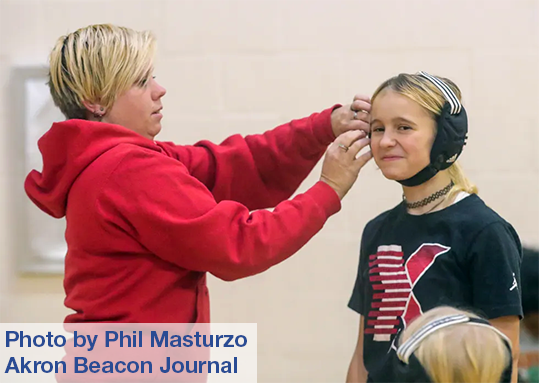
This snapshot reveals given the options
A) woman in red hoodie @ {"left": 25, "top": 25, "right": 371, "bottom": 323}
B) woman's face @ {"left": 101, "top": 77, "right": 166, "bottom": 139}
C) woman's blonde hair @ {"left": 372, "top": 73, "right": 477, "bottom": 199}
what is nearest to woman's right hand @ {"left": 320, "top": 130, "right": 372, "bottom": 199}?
woman in red hoodie @ {"left": 25, "top": 25, "right": 371, "bottom": 323}

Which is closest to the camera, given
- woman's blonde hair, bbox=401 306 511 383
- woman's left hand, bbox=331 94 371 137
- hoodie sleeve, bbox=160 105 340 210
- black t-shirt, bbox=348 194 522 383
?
woman's blonde hair, bbox=401 306 511 383

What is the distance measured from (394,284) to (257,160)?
0.54 m

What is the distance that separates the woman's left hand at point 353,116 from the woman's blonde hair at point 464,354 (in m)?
0.60

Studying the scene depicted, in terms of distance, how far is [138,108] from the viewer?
1.39 m

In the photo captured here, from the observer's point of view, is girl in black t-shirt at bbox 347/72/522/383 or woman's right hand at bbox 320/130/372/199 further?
woman's right hand at bbox 320/130/372/199

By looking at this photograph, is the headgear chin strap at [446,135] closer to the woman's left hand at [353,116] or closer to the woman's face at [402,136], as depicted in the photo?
the woman's face at [402,136]

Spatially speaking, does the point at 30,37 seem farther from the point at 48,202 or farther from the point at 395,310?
the point at 395,310

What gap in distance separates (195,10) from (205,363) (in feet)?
3.81

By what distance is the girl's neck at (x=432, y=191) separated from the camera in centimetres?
129

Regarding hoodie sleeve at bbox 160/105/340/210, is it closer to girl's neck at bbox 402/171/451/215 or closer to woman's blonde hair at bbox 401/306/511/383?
girl's neck at bbox 402/171/451/215

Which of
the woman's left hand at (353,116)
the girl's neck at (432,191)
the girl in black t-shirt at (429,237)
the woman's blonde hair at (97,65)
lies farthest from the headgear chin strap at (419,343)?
the woman's blonde hair at (97,65)

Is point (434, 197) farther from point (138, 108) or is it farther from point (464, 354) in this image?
point (138, 108)

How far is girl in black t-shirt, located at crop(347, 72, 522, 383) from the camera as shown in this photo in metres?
1.18

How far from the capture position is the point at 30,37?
6.89 ft
